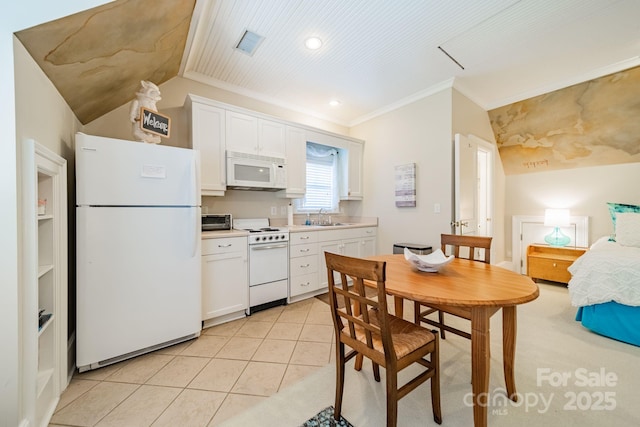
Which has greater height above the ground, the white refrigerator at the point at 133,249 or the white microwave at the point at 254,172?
the white microwave at the point at 254,172

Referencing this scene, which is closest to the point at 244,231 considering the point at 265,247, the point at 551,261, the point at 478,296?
the point at 265,247

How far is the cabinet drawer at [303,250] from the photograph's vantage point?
9.99 feet

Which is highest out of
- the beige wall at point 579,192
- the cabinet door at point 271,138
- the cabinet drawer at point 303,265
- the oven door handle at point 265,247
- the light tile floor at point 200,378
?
the cabinet door at point 271,138

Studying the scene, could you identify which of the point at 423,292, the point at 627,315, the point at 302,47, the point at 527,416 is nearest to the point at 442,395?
the point at 527,416

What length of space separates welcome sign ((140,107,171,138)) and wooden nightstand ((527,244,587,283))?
16.9 feet

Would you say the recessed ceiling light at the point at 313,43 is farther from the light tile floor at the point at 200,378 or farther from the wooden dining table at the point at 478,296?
the light tile floor at the point at 200,378

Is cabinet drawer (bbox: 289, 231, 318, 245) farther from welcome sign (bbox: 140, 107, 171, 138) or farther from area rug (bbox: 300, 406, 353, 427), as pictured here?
area rug (bbox: 300, 406, 353, 427)

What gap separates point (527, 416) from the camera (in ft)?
4.51

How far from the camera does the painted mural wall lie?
2984mm

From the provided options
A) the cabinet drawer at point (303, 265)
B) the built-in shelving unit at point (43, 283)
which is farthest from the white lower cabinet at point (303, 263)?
the built-in shelving unit at point (43, 283)

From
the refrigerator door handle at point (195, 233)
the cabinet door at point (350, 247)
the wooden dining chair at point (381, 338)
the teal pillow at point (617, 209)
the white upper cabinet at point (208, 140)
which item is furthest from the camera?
the cabinet door at point (350, 247)

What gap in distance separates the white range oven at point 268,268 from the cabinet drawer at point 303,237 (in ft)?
0.26

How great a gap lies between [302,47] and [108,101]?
1.95 m

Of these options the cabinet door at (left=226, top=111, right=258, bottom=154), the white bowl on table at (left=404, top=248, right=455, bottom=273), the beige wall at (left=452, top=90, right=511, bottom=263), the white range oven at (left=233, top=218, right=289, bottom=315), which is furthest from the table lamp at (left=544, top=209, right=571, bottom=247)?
the cabinet door at (left=226, top=111, right=258, bottom=154)
